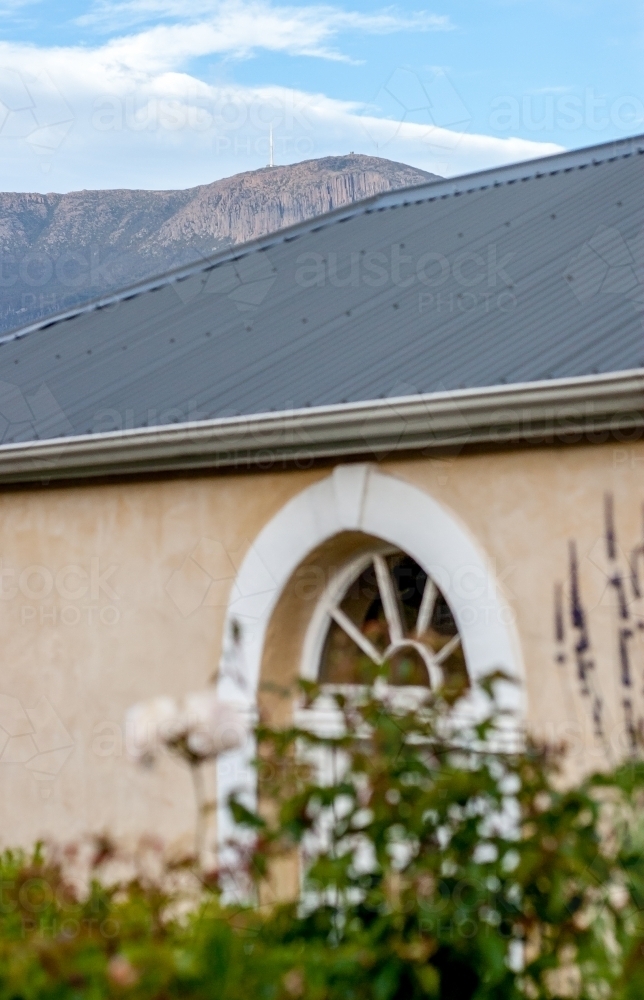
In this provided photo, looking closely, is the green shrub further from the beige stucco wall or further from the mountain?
the mountain

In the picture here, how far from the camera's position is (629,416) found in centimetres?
423

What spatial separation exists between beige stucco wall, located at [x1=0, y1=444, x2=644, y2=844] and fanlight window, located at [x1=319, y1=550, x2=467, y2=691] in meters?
0.50

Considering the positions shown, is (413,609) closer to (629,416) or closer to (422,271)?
(629,416)

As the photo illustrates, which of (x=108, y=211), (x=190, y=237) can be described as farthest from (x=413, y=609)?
(x=108, y=211)

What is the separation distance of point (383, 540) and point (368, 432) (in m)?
0.53

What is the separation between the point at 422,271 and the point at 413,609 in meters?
2.63

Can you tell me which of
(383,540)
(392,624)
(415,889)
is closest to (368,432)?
(383,540)

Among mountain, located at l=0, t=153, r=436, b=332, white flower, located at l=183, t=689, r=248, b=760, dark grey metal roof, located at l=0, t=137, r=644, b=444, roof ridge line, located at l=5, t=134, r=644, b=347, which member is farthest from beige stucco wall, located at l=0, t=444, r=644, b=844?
mountain, located at l=0, t=153, r=436, b=332

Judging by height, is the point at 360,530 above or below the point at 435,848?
above

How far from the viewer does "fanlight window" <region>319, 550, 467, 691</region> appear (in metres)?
5.11

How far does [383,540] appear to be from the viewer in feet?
16.9

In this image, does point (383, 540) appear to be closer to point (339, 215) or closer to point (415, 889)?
point (415, 889)

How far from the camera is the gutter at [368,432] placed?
4.23 metres

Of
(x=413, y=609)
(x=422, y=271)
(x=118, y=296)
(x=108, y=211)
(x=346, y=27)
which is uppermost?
(x=108, y=211)
